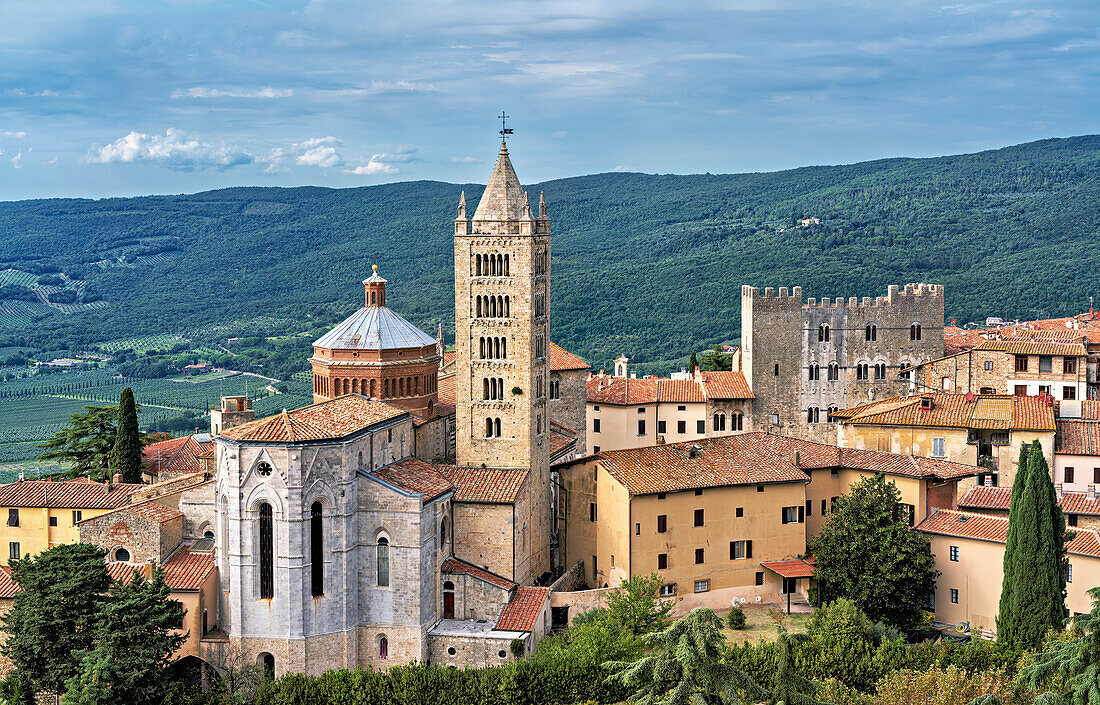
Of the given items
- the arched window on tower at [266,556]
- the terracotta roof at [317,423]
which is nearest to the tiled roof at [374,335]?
Result: the terracotta roof at [317,423]

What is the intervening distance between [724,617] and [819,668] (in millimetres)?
7209

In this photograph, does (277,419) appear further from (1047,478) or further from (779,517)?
(1047,478)

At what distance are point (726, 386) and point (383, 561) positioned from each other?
31632 millimetres

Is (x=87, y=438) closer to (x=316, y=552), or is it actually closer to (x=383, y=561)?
(x=316, y=552)

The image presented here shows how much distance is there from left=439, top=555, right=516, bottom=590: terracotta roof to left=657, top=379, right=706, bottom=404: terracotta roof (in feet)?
84.0


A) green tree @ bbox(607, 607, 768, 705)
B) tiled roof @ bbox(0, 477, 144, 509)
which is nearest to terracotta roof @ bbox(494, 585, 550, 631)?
tiled roof @ bbox(0, 477, 144, 509)

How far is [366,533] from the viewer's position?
49906 mm

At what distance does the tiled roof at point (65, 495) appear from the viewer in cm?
5778

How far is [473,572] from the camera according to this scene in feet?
170

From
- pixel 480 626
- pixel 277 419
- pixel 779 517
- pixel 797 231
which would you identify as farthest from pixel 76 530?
pixel 797 231

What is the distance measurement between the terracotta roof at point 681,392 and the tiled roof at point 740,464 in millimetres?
13480

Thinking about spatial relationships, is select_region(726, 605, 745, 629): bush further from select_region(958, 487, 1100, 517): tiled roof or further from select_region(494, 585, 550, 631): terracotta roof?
select_region(958, 487, 1100, 517): tiled roof

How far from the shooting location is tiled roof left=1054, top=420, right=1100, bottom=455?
194ft

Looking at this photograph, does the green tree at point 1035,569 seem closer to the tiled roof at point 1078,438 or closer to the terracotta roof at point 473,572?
the tiled roof at point 1078,438
